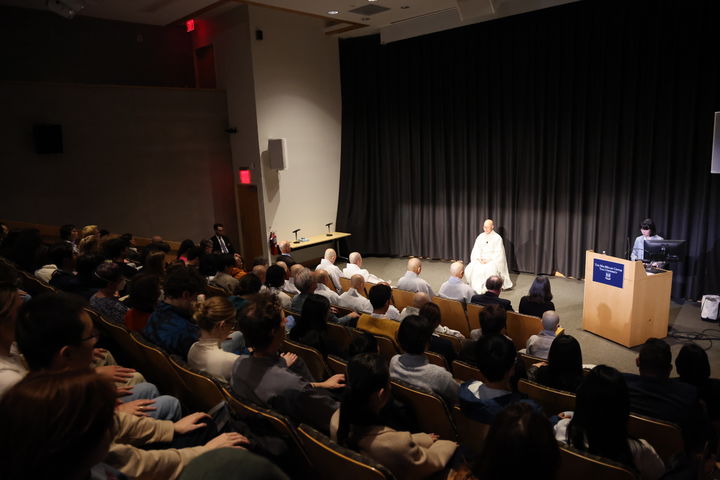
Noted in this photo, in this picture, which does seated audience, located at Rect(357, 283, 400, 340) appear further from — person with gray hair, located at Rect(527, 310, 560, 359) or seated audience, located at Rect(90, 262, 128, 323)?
seated audience, located at Rect(90, 262, 128, 323)

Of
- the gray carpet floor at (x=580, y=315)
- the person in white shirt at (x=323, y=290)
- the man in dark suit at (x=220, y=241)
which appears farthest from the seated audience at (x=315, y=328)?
the man in dark suit at (x=220, y=241)

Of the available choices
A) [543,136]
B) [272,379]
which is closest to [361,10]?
[543,136]

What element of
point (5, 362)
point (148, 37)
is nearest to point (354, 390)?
point (5, 362)

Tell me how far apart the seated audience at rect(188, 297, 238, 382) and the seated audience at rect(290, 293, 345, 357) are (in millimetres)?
892

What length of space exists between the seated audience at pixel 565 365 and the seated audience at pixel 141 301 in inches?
100

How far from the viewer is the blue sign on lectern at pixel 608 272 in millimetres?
5609

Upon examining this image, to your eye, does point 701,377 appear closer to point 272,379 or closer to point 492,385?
point 492,385

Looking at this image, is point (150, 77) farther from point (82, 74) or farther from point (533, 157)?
point (533, 157)

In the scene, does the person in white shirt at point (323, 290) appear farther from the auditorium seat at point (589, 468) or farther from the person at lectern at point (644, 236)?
the person at lectern at point (644, 236)

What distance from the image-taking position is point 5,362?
2.08 m

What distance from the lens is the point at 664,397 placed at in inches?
106

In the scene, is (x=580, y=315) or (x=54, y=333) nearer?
(x=54, y=333)

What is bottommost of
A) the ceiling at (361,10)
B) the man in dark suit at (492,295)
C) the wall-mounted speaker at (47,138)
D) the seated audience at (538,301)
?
the seated audience at (538,301)

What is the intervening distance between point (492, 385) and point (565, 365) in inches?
28.2
